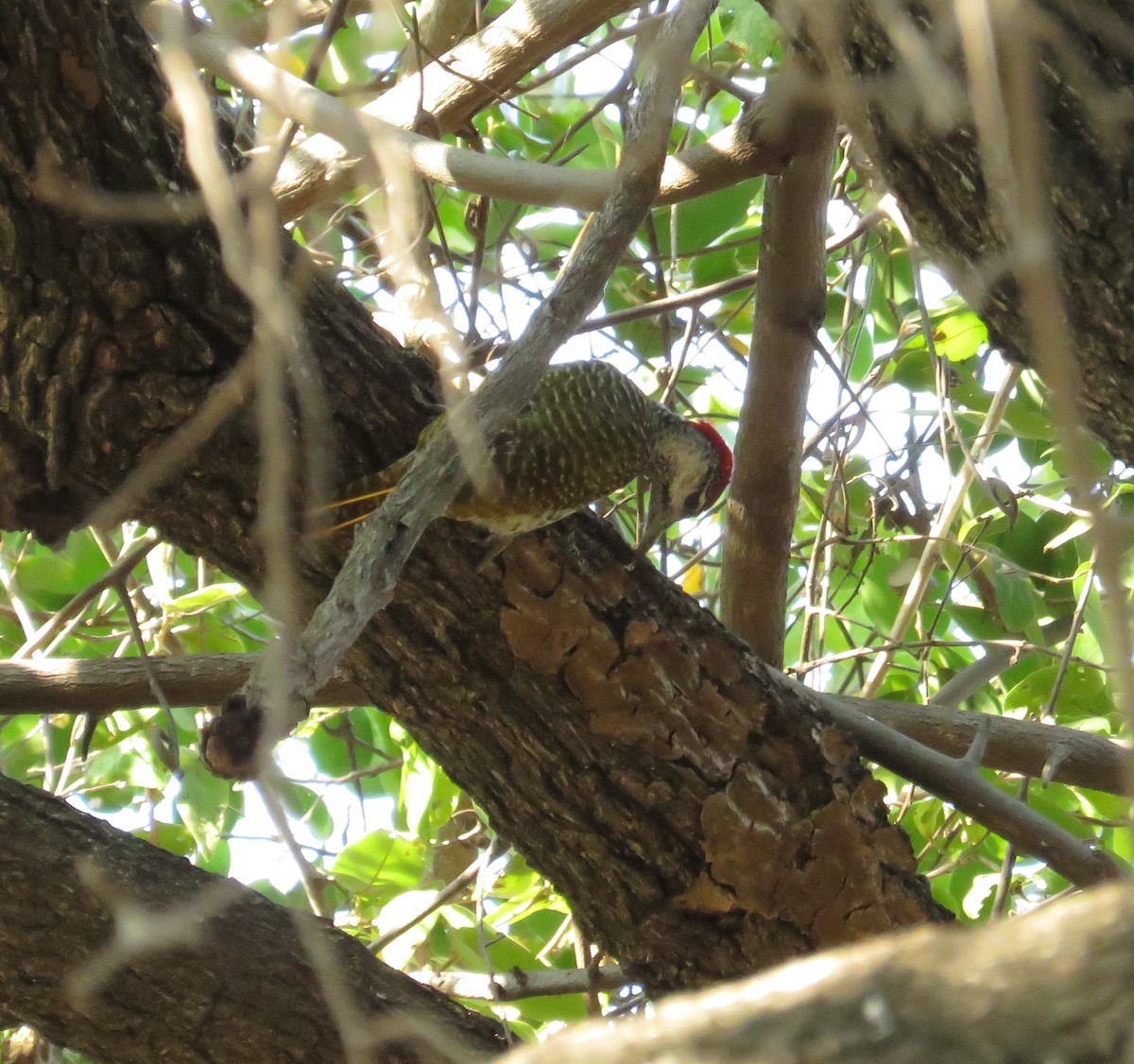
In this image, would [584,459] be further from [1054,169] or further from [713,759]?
[1054,169]

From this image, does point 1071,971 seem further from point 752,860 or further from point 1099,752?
point 1099,752

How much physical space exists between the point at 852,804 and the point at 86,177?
56.9 inches

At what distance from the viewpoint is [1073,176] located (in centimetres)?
125

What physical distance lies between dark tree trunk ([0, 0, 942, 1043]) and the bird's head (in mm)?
660

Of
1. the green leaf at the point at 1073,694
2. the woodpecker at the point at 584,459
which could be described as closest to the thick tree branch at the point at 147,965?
the woodpecker at the point at 584,459

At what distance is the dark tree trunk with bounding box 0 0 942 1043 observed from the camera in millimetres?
1629

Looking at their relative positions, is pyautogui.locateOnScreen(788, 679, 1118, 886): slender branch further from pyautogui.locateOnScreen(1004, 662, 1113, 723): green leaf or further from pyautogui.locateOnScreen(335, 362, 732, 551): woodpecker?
pyautogui.locateOnScreen(1004, 662, 1113, 723): green leaf

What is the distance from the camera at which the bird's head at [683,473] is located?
262 cm

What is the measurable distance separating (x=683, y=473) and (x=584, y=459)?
0.45 metres

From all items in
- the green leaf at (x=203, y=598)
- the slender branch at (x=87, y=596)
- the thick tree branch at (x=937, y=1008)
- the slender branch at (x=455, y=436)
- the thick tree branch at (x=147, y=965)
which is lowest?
the thick tree branch at (x=937, y=1008)

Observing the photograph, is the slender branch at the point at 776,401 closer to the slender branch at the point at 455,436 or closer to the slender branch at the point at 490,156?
the slender branch at the point at 490,156

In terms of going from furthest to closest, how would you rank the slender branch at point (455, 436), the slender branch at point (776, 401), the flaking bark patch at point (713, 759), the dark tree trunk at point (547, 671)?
1. the slender branch at point (776, 401)
2. the flaking bark patch at point (713, 759)
3. the dark tree trunk at point (547, 671)
4. the slender branch at point (455, 436)

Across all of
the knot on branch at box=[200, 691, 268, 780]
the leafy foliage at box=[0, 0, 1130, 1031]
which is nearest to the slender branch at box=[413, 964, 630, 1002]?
the leafy foliage at box=[0, 0, 1130, 1031]

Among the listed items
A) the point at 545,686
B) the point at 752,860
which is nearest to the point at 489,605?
the point at 545,686
